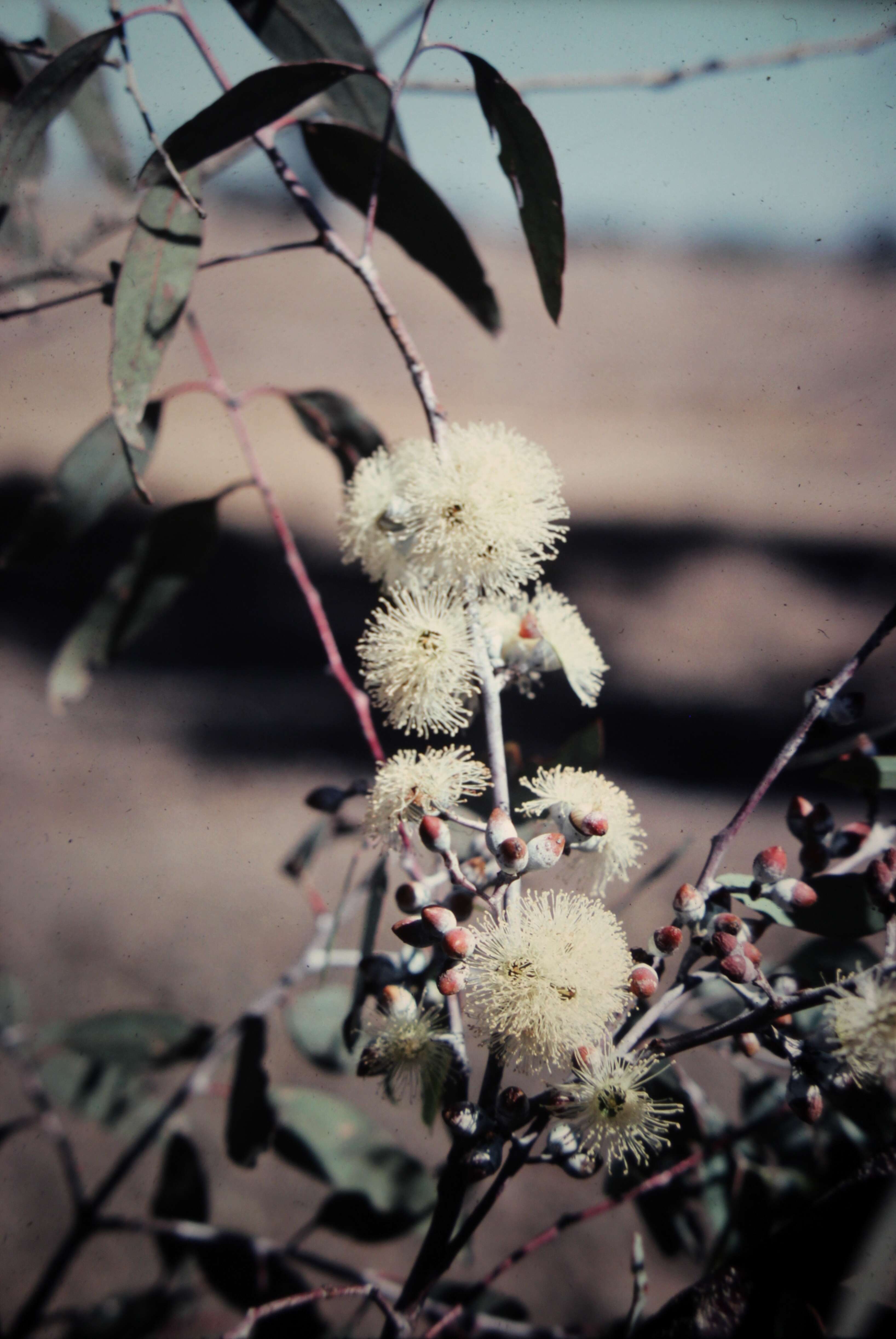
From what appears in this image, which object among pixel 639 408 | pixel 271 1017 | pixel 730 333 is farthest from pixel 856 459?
pixel 639 408

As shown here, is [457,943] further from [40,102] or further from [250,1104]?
[40,102]

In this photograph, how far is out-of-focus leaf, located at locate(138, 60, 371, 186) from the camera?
21.8 inches

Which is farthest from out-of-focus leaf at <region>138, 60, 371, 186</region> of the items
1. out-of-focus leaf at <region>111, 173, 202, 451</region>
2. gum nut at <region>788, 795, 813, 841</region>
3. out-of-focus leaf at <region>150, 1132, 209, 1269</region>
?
out-of-focus leaf at <region>150, 1132, 209, 1269</region>

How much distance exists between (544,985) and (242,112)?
0.58 m

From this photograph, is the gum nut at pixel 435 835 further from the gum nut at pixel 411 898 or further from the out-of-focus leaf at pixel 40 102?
the out-of-focus leaf at pixel 40 102

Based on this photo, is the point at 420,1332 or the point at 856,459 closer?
the point at 420,1332

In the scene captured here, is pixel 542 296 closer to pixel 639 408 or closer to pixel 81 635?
pixel 81 635

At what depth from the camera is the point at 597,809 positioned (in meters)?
0.50

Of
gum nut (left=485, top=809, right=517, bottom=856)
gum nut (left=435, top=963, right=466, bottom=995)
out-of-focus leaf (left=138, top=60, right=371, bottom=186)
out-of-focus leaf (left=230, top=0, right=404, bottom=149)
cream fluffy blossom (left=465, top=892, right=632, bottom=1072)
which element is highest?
out-of-focus leaf (left=230, top=0, right=404, bottom=149)

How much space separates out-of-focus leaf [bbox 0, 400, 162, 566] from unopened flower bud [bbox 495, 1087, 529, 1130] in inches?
27.4

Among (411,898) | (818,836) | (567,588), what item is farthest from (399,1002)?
(567,588)

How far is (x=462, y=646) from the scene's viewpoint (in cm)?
52

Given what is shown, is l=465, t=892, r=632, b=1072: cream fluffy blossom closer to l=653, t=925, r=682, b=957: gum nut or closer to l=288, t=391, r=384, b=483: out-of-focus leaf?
l=653, t=925, r=682, b=957: gum nut

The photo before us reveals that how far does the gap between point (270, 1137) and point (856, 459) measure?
3.35ft
